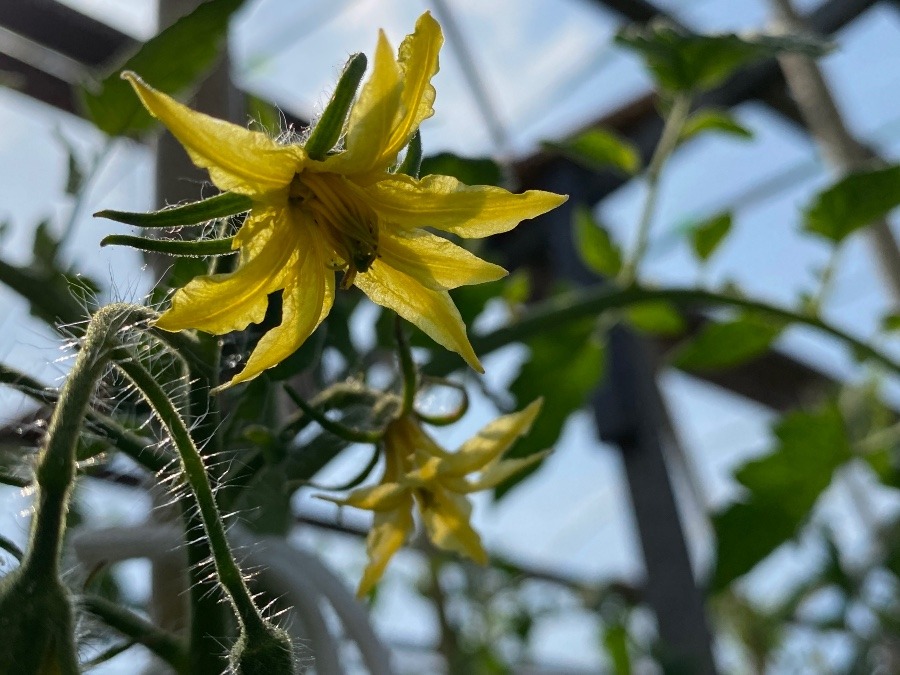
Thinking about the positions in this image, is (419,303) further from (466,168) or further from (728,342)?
(728,342)

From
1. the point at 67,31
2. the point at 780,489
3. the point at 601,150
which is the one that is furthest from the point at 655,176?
the point at 67,31

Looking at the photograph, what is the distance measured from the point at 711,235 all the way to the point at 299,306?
0.61 meters

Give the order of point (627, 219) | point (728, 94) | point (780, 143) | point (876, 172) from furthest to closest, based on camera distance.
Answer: point (780, 143) < point (627, 219) < point (728, 94) < point (876, 172)

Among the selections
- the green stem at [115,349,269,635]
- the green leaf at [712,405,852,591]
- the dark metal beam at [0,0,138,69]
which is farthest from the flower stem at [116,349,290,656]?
the dark metal beam at [0,0,138,69]

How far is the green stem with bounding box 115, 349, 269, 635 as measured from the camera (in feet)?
0.81

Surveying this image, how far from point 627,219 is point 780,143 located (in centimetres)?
94

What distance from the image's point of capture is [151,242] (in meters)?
0.25

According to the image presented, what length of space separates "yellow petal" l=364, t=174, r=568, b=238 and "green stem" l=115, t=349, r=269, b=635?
0.11 metres

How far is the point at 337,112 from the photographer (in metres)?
0.29

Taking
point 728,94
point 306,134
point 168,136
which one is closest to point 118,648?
point 306,134

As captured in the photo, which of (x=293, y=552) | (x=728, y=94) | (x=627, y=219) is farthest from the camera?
(x=627, y=219)

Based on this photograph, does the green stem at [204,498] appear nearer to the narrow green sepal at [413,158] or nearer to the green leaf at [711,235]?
the narrow green sepal at [413,158]

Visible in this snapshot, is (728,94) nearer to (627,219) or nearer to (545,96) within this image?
(627,219)

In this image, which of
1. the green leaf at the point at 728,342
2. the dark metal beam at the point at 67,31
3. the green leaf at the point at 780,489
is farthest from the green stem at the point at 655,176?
the dark metal beam at the point at 67,31
